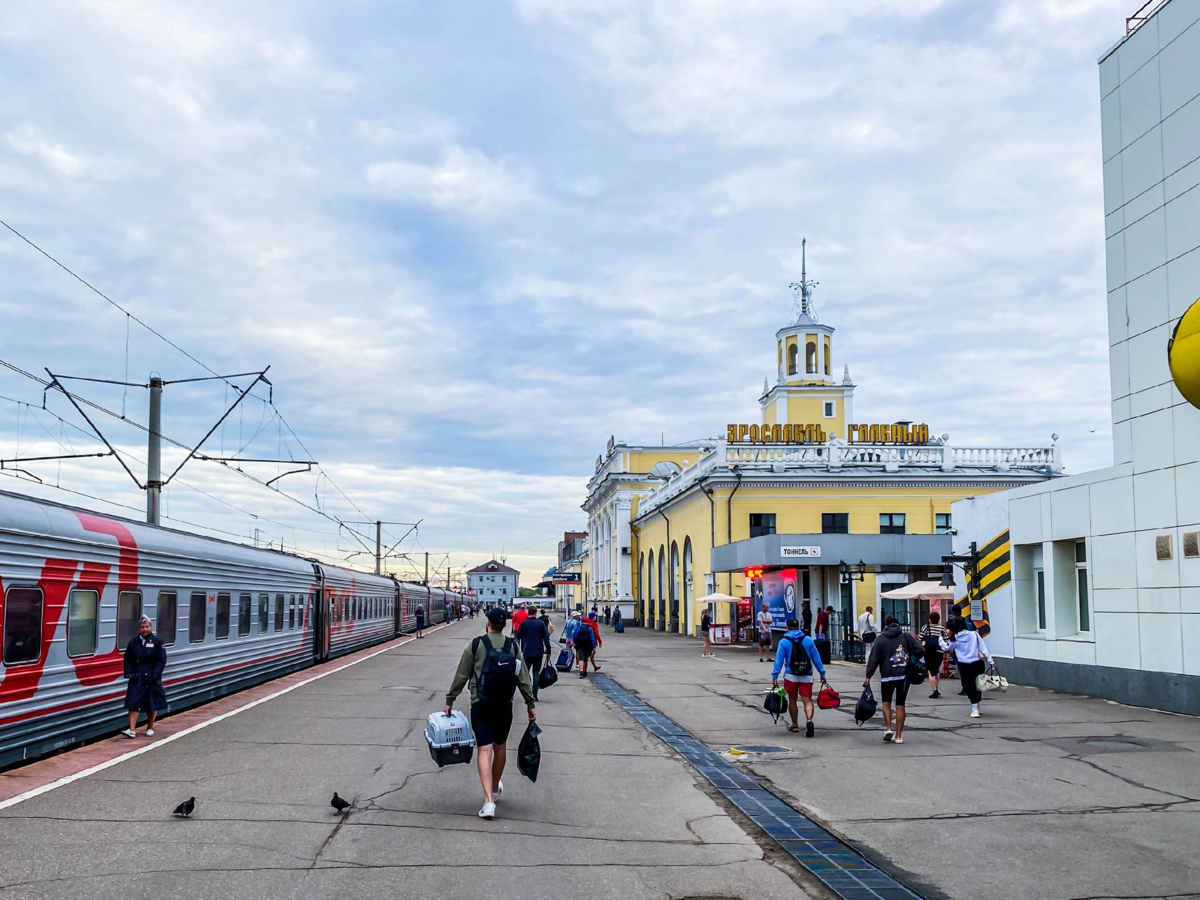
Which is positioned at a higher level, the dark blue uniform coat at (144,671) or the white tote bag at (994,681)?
the dark blue uniform coat at (144,671)

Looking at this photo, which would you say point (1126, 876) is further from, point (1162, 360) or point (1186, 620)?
point (1162, 360)

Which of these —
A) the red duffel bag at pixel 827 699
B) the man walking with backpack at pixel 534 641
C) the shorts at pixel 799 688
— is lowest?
the red duffel bag at pixel 827 699

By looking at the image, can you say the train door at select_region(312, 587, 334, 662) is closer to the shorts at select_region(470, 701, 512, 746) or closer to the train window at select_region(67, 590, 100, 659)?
the train window at select_region(67, 590, 100, 659)

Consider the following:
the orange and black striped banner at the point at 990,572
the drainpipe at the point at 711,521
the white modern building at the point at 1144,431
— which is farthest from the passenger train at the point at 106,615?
the drainpipe at the point at 711,521

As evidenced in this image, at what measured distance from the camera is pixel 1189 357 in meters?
4.48

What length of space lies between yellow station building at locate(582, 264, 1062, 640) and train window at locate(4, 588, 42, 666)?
1990 centimetres

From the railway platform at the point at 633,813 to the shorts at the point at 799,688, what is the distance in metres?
0.54

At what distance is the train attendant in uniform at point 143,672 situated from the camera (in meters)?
12.6

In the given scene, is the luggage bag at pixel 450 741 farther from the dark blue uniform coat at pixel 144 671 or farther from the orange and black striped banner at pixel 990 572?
the orange and black striped banner at pixel 990 572

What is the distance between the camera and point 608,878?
22.6 feet

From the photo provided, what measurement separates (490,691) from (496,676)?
4.9 inches

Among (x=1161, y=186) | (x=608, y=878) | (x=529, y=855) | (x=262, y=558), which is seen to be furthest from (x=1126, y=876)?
(x=262, y=558)

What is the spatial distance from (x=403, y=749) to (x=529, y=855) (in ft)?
17.4

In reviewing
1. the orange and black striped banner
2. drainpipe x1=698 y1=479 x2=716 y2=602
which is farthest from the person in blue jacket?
drainpipe x1=698 y1=479 x2=716 y2=602
